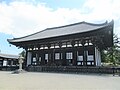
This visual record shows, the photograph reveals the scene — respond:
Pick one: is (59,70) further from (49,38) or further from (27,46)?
(27,46)

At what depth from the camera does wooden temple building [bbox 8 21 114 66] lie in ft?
60.0

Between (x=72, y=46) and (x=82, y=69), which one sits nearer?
(x=82, y=69)

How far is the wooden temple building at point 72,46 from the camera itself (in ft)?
60.0

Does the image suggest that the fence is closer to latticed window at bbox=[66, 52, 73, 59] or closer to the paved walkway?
latticed window at bbox=[66, 52, 73, 59]

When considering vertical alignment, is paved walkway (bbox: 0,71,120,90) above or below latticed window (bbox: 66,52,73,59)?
below

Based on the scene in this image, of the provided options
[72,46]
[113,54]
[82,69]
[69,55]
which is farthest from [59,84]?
[113,54]

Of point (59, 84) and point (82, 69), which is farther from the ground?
point (82, 69)

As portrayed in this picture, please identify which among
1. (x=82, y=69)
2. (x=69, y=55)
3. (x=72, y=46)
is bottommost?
(x=82, y=69)

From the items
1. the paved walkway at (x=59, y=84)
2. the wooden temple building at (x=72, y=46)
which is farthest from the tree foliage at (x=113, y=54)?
the paved walkway at (x=59, y=84)

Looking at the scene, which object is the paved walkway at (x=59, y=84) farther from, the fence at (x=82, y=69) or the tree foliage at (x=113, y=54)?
the tree foliage at (x=113, y=54)

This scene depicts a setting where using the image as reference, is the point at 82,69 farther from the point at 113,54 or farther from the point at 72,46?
the point at 113,54

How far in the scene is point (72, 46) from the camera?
68.0 feet

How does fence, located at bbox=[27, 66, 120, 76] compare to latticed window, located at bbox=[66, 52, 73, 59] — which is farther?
latticed window, located at bbox=[66, 52, 73, 59]

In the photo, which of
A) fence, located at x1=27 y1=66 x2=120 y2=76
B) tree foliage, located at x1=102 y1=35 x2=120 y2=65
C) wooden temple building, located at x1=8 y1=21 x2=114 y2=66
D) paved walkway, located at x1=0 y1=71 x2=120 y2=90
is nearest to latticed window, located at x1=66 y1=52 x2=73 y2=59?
wooden temple building, located at x1=8 y1=21 x2=114 y2=66
